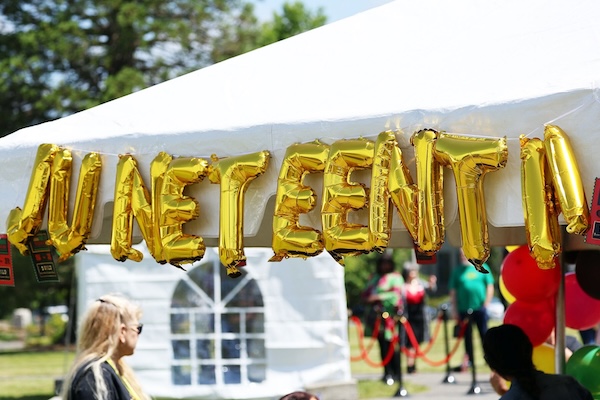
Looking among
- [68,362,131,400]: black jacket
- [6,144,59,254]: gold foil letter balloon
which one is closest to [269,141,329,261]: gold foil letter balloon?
[6,144,59,254]: gold foil letter balloon

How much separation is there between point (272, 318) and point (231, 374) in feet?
2.35

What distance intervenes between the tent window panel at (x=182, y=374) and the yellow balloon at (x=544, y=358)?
567 centimetres

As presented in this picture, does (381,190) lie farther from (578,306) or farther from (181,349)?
(181,349)

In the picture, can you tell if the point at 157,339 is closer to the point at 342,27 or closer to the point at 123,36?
the point at 342,27

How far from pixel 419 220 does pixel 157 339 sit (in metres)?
7.73

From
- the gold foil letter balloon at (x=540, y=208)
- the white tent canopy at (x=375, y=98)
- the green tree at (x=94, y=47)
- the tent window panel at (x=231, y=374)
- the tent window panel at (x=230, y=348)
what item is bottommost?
the tent window panel at (x=231, y=374)

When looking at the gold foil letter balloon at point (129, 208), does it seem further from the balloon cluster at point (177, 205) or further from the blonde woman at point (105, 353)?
the blonde woman at point (105, 353)

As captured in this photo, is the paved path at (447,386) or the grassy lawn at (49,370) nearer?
the paved path at (447,386)

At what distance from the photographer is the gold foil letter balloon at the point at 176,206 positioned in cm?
329

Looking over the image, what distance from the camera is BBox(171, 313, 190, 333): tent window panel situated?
10312mm

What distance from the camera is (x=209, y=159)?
10.8 ft

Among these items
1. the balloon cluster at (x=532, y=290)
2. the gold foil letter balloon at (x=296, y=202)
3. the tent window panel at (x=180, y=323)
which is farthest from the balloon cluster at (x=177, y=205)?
the tent window panel at (x=180, y=323)

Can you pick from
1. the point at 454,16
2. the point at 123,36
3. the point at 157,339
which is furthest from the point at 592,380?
the point at 123,36

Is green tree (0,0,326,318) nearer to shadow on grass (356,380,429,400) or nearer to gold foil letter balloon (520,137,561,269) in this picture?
shadow on grass (356,380,429,400)
